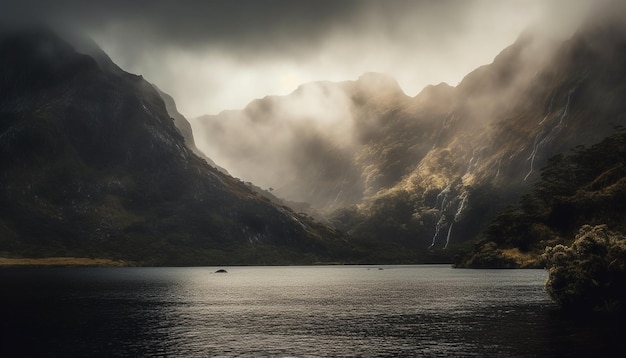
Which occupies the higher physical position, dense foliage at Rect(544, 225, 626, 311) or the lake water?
dense foliage at Rect(544, 225, 626, 311)

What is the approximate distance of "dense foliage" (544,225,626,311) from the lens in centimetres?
9925

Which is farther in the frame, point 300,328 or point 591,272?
point 591,272

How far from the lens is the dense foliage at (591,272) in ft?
326

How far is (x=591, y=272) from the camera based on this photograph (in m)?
100

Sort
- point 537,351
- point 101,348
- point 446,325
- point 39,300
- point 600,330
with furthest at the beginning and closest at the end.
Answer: point 39,300, point 446,325, point 600,330, point 101,348, point 537,351

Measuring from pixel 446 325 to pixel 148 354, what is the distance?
51.0 meters

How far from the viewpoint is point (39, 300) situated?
452 ft

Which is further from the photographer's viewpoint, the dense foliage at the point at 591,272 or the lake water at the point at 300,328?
the dense foliage at the point at 591,272

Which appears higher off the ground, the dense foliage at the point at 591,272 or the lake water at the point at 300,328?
the dense foliage at the point at 591,272

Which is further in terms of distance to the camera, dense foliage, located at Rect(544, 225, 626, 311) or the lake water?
dense foliage, located at Rect(544, 225, 626, 311)

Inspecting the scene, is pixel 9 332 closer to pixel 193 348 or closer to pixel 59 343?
pixel 59 343

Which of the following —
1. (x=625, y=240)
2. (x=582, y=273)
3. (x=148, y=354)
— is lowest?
(x=148, y=354)

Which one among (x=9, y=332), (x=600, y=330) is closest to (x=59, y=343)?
(x=9, y=332)

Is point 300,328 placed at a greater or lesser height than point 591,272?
lesser
